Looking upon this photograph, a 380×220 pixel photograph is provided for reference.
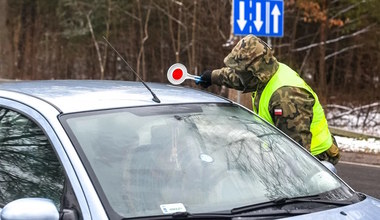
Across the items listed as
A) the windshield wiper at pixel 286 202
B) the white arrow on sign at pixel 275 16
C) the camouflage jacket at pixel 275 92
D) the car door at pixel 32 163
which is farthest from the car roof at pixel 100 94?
the white arrow on sign at pixel 275 16

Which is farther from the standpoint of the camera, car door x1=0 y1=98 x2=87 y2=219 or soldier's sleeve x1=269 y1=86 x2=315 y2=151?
soldier's sleeve x1=269 y1=86 x2=315 y2=151

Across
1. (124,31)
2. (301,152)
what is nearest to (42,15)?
(124,31)

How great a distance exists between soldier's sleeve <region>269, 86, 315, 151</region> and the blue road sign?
7226 mm

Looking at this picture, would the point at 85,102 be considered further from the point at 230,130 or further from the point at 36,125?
the point at 230,130

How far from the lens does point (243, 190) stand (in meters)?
3.13

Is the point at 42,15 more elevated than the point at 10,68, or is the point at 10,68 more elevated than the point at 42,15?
the point at 42,15

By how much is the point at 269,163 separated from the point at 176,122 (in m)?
0.49

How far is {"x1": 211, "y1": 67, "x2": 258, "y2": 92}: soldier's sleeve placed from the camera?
14.8 ft

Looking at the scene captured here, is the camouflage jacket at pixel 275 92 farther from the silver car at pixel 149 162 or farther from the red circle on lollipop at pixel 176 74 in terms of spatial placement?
the silver car at pixel 149 162

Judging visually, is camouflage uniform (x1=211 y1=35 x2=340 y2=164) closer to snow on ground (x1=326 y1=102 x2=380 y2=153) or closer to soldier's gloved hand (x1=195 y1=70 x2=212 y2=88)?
soldier's gloved hand (x1=195 y1=70 x2=212 y2=88)

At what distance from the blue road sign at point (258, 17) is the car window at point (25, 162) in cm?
826

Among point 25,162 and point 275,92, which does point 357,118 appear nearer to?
point 275,92

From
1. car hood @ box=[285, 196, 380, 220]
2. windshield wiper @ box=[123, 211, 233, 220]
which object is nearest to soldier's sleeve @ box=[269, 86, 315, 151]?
car hood @ box=[285, 196, 380, 220]

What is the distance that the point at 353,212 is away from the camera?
121 inches
